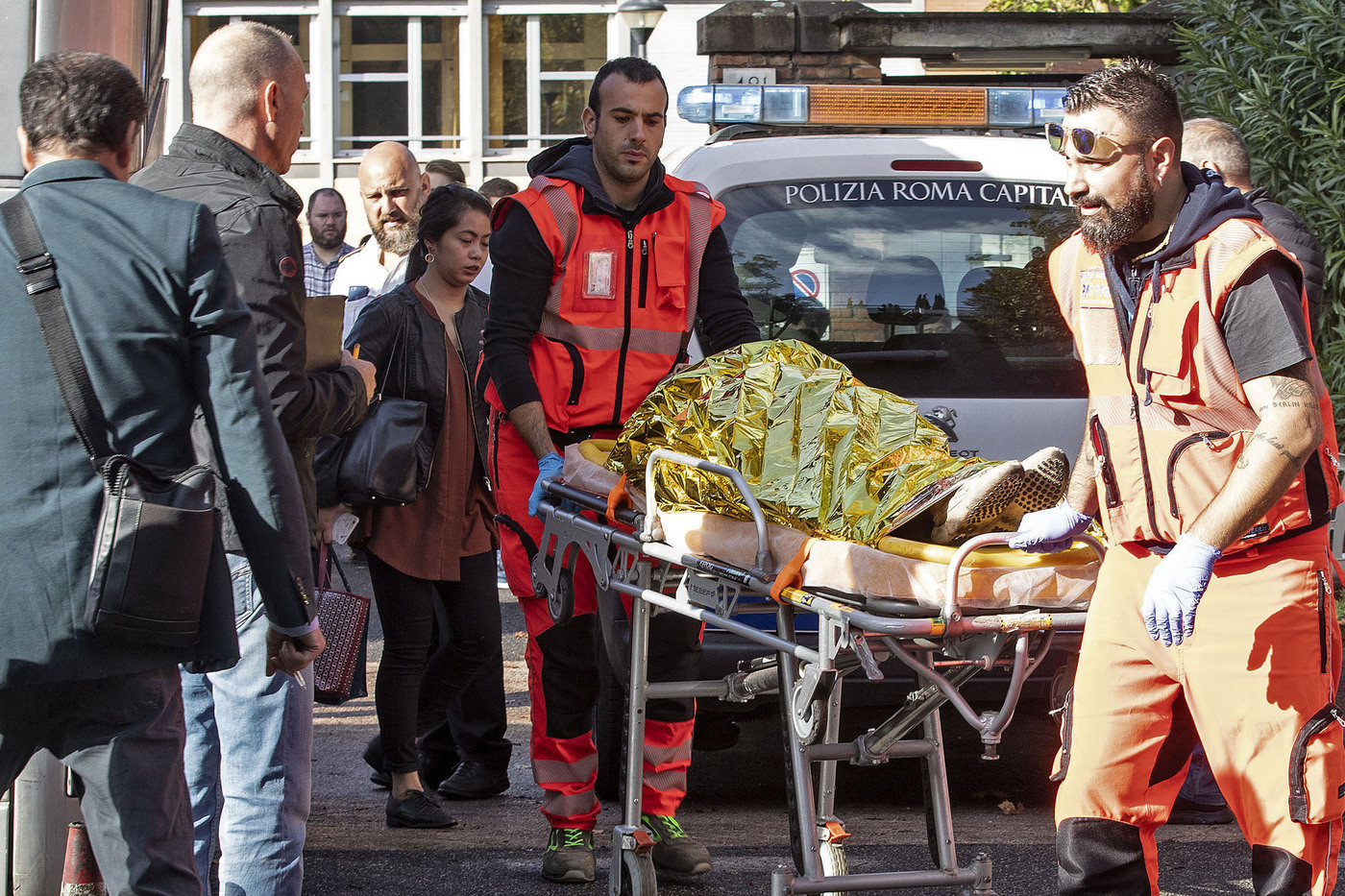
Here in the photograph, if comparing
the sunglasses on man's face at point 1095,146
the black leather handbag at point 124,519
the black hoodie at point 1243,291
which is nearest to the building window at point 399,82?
the sunglasses on man's face at point 1095,146

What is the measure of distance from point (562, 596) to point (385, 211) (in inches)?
120

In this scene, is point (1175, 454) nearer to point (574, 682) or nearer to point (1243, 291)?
point (1243, 291)

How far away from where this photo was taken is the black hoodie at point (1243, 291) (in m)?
2.86

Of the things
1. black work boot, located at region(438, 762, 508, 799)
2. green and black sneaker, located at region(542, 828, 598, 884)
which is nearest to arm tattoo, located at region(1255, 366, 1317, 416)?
green and black sneaker, located at region(542, 828, 598, 884)

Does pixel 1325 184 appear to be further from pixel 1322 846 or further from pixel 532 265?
pixel 1322 846

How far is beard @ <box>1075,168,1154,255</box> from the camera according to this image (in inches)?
122

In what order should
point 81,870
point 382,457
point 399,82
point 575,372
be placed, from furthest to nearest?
point 399,82 < point 382,457 < point 575,372 < point 81,870

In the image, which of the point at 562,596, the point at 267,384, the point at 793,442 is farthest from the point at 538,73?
the point at 267,384

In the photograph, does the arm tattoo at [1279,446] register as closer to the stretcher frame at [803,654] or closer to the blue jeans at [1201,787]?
the stretcher frame at [803,654]

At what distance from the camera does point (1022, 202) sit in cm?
507

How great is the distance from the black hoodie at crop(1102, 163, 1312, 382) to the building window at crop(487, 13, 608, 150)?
843 inches

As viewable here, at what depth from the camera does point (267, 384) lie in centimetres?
301

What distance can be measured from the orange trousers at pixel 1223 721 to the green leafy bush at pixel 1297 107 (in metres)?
4.65

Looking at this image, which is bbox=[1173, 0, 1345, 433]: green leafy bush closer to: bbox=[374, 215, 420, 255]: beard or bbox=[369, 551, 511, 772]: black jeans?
bbox=[374, 215, 420, 255]: beard
